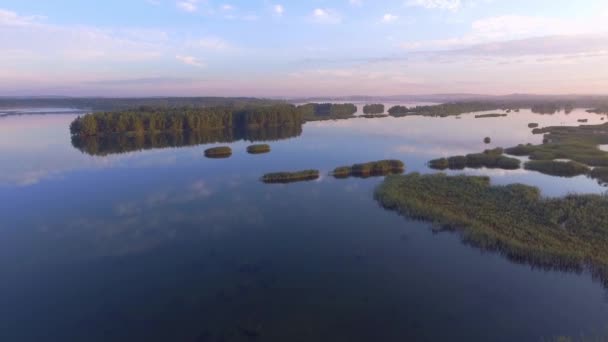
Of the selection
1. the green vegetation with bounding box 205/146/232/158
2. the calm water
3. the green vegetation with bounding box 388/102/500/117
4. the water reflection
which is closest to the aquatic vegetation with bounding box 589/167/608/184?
the calm water

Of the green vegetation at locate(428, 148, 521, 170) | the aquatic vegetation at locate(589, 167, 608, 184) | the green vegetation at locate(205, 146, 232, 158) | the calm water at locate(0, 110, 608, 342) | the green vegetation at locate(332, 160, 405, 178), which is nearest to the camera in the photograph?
the calm water at locate(0, 110, 608, 342)

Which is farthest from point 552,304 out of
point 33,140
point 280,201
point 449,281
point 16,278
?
point 33,140

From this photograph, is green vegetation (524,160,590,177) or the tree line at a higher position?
the tree line

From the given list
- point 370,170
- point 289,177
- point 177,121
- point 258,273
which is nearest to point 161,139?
point 177,121

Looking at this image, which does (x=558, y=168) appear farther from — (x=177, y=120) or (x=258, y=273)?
(x=177, y=120)

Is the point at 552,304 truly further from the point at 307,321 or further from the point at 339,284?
the point at 307,321

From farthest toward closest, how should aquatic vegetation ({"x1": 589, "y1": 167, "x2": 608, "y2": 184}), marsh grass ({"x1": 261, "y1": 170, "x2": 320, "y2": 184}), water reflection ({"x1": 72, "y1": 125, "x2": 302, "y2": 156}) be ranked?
water reflection ({"x1": 72, "y1": 125, "x2": 302, "y2": 156}) → marsh grass ({"x1": 261, "y1": 170, "x2": 320, "y2": 184}) → aquatic vegetation ({"x1": 589, "y1": 167, "x2": 608, "y2": 184})

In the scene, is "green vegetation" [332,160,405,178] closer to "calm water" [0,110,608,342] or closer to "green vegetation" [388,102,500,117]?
"calm water" [0,110,608,342]

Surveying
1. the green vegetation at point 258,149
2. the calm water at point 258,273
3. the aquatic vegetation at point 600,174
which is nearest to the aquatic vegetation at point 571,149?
the aquatic vegetation at point 600,174
